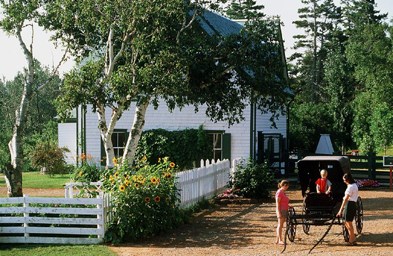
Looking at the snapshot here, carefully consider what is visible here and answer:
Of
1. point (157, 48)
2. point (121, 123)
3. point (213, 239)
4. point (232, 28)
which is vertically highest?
point (232, 28)

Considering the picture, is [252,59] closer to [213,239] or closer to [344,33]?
[213,239]

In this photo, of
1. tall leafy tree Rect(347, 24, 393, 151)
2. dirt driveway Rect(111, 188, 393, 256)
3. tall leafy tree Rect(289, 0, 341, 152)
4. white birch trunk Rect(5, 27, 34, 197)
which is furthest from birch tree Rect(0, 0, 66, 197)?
tall leafy tree Rect(289, 0, 341, 152)

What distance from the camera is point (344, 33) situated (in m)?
74.1

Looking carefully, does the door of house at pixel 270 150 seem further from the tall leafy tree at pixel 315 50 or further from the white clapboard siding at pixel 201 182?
the tall leafy tree at pixel 315 50

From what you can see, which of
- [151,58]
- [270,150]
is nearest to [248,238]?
[151,58]

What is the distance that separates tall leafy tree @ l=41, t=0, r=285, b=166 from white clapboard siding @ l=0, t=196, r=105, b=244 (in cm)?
411

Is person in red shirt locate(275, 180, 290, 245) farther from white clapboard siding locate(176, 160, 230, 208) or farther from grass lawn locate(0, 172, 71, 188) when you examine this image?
grass lawn locate(0, 172, 71, 188)

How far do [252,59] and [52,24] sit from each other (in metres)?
6.11

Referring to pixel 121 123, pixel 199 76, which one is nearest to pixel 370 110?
pixel 121 123

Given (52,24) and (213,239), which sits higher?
(52,24)

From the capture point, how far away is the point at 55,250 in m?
13.4

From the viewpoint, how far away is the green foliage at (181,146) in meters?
28.0

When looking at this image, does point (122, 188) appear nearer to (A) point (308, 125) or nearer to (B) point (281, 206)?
(B) point (281, 206)

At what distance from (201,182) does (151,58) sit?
443 cm
